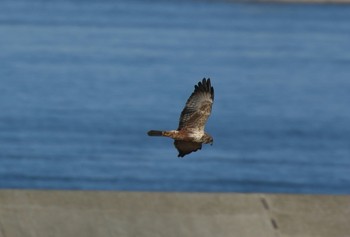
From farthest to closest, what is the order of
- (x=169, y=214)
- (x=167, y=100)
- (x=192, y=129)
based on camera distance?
(x=167, y=100)
(x=169, y=214)
(x=192, y=129)

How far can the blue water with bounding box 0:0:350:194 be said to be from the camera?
12.4 meters

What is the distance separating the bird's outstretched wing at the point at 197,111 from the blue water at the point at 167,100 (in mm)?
6780

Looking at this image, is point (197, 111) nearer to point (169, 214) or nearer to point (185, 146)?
point (185, 146)

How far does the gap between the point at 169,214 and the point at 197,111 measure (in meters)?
3.56

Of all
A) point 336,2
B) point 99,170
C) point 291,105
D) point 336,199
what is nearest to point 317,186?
point 99,170

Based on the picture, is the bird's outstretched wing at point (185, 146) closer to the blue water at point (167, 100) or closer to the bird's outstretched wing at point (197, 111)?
the bird's outstretched wing at point (197, 111)

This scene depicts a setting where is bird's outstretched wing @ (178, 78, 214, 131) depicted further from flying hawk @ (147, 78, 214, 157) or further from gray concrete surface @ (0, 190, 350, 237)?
gray concrete surface @ (0, 190, 350, 237)

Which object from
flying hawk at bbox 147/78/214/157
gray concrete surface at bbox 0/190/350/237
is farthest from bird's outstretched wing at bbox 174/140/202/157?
gray concrete surface at bbox 0/190/350/237

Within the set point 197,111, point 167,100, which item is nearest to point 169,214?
point 197,111

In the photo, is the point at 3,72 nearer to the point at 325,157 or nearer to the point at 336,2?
the point at 325,157

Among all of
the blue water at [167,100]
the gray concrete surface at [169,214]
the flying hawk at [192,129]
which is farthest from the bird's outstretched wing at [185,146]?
the blue water at [167,100]

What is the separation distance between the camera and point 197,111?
180 inches

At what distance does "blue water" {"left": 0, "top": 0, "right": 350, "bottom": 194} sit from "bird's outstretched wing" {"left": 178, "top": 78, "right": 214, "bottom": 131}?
6780 mm

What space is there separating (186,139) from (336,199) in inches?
164
